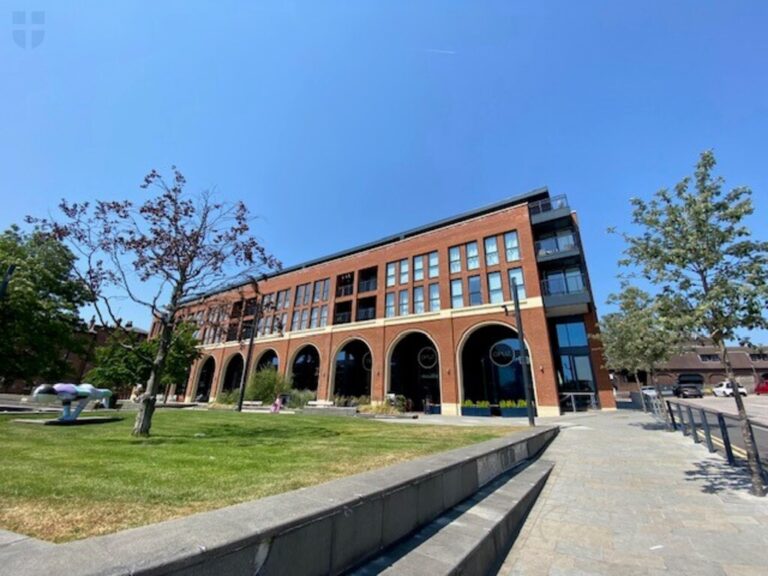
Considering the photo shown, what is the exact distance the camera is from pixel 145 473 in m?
4.34

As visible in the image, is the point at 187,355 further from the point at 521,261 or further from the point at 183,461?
the point at 183,461

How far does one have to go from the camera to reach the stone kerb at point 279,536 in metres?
1.50

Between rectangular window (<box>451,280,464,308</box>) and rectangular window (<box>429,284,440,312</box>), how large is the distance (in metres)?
1.22

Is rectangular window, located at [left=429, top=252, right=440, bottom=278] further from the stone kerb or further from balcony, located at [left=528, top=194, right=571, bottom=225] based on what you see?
the stone kerb

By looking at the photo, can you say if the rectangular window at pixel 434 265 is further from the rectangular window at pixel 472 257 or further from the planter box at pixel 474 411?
the planter box at pixel 474 411

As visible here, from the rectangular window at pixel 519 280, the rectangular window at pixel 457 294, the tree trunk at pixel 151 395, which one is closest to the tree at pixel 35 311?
the tree trunk at pixel 151 395

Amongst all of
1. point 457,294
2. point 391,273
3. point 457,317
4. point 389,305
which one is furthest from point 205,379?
point 457,294

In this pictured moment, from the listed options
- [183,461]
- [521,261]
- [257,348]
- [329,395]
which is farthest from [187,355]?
[183,461]

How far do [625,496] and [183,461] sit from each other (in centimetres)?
688

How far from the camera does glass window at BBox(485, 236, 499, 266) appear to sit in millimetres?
27552

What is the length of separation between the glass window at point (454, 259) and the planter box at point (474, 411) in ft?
34.3

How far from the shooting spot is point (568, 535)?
14.5 feet

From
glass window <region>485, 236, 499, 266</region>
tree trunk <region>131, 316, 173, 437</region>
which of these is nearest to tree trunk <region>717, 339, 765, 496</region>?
tree trunk <region>131, 316, 173, 437</region>

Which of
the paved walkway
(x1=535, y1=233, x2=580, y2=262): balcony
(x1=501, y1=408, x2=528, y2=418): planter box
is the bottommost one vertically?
the paved walkway
